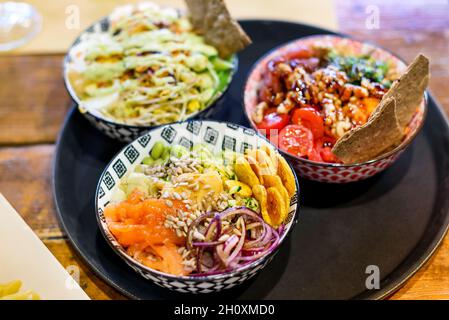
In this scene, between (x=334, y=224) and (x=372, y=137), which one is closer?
(x=372, y=137)

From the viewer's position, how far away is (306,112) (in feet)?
7.65

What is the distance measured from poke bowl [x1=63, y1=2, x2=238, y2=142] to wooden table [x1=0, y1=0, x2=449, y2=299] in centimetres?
37

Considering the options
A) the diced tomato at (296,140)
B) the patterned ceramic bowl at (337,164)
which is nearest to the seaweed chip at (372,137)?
the patterned ceramic bowl at (337,164)

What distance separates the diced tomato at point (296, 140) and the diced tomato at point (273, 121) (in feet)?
0.10

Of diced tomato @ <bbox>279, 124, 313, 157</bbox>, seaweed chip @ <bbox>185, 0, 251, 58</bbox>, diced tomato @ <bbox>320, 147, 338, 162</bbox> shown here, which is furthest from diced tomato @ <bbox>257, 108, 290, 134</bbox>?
seaweed chip @ <bbox>185, 0, 251, 58</bbox>

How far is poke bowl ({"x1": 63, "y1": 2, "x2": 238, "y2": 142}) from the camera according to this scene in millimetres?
2521

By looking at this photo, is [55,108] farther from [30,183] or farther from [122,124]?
[122,124]

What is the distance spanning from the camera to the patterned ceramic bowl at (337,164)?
221cm

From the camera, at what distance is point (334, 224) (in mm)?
2299

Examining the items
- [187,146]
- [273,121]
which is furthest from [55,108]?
[273,121]

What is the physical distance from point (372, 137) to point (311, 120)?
0.97 ft

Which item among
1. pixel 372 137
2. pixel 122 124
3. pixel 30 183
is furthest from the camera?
pixel 30 183

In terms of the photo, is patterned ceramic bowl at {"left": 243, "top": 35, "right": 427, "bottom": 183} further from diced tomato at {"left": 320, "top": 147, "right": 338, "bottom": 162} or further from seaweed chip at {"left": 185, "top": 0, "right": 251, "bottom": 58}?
seaweed chip at {"left": 185, "top": 0, "right": 251, "bottom": 58}
